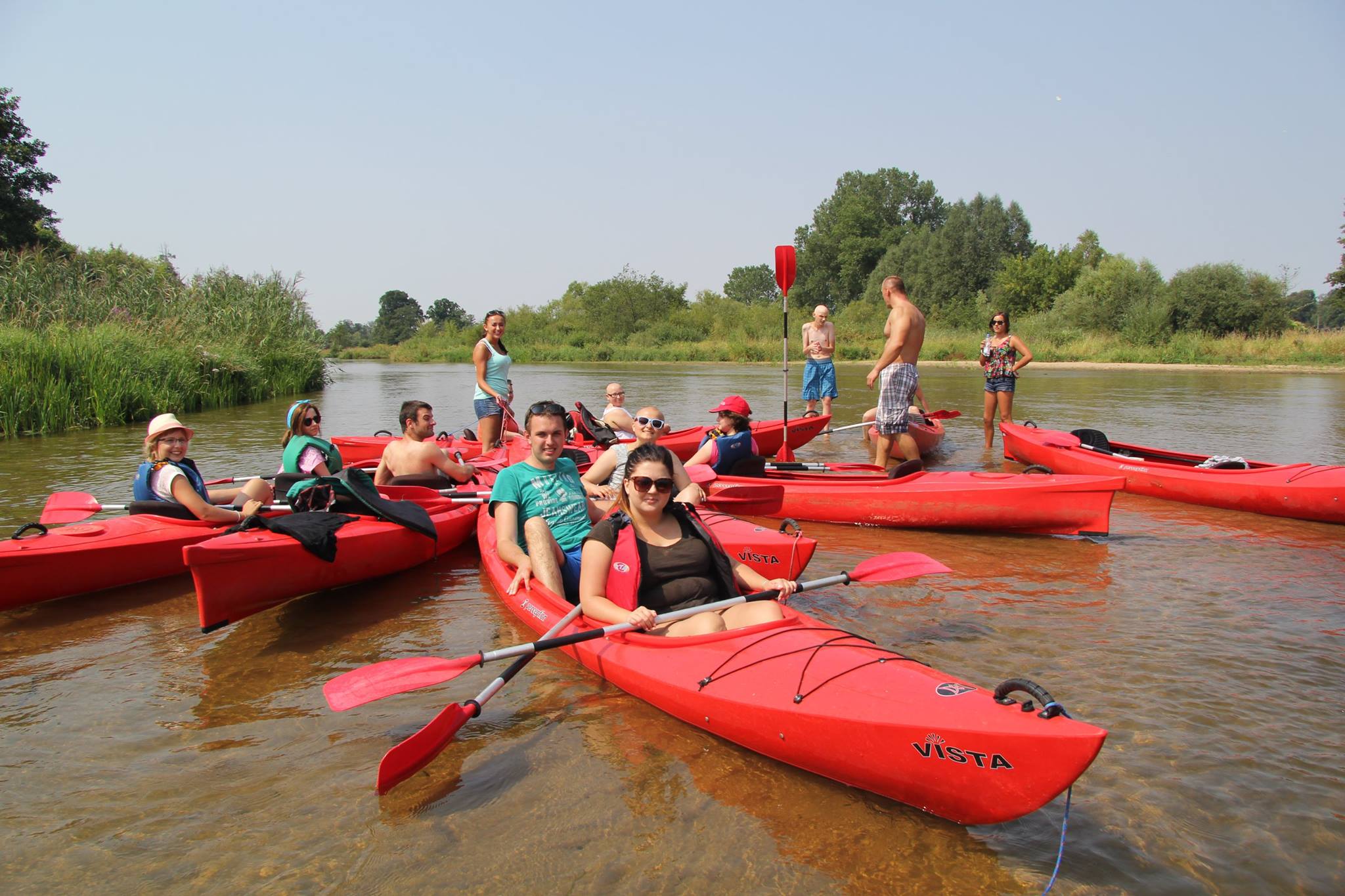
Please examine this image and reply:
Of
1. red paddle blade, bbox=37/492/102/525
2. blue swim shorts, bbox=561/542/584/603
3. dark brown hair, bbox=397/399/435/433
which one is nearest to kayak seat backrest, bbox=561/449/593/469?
dark brown hair, bbox=397/399/435/433

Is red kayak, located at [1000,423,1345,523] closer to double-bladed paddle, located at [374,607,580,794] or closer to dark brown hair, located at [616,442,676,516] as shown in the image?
dark brown hair, located at [616,442,676,516]

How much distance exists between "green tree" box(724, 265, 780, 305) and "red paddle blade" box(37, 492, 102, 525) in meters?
73.6

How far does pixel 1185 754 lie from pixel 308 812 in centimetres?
322

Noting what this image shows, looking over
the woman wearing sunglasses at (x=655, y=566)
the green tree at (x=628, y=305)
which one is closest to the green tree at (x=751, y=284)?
the green tree at (x=628, y=305)

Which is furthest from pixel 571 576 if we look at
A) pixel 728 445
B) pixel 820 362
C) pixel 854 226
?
pixel 854 226

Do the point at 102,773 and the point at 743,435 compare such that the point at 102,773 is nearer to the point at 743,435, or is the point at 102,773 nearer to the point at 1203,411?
the point at 743,435

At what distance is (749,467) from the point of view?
7.01 meters

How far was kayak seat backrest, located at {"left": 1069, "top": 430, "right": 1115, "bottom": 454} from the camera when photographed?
27.1 ft

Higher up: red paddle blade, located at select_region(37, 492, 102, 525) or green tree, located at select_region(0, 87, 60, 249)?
green tree, located at select_region(0, 87, 60, 249)

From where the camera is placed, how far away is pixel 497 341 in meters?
8.66

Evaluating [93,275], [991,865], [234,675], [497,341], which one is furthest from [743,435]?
[93,275]

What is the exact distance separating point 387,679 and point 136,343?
45.7 ft

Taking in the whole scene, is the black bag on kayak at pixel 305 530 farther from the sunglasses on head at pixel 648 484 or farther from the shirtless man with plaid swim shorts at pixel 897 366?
the shirtless man with plaid swim shorts at pixel 897 366

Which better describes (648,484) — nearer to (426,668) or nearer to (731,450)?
(426,668)
